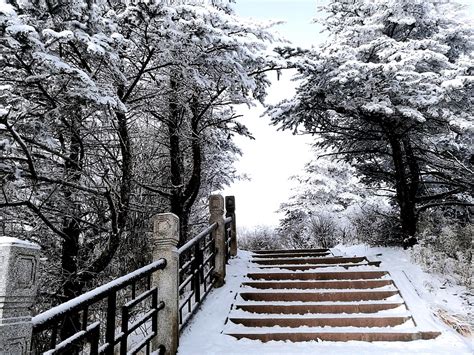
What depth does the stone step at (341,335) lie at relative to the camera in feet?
17.7

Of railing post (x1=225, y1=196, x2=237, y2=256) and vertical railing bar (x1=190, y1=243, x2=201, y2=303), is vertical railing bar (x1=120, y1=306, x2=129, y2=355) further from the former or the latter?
railing post (x1=225, y1=196, x2=237, y2=256)

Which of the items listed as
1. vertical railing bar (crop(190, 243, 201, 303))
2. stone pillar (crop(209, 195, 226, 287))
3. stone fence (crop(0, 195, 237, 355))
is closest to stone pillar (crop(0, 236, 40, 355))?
stone fence (crop(0, 195, 237, 355))

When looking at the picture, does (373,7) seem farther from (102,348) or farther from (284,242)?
(284,242)

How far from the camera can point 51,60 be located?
439 centimetres

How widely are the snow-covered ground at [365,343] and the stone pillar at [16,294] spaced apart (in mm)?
3176

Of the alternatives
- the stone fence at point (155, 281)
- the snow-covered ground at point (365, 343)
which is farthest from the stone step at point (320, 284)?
the stone fence at point (155, 281)

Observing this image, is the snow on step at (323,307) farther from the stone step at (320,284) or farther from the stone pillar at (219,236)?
the stone pillar at (219,236)

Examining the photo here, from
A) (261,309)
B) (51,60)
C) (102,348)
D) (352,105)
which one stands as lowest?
(261,309)

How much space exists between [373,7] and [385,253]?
5.87 m

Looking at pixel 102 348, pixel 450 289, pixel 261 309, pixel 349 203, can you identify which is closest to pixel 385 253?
pixel 450 289

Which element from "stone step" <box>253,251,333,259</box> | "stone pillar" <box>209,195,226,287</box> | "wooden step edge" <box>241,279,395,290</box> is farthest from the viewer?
"stone step" <box>253,251,333,259</box>

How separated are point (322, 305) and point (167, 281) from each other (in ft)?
9.23

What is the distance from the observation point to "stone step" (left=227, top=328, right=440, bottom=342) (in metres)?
5.40

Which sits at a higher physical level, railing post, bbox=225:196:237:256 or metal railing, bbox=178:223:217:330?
railing post, bbox=225:196:237:256
